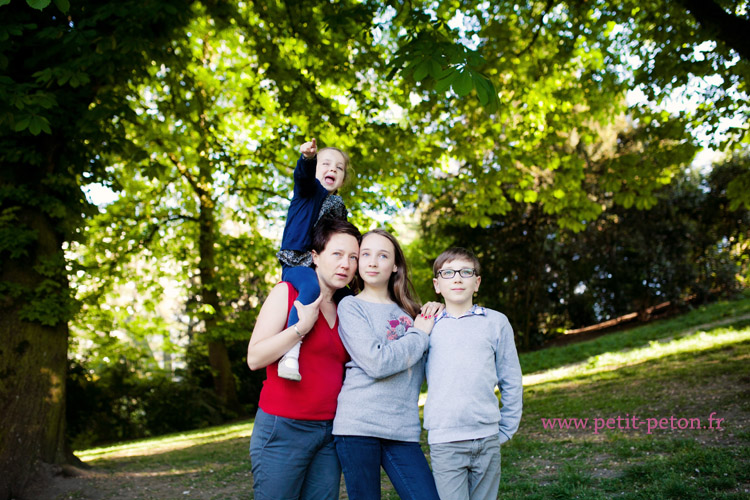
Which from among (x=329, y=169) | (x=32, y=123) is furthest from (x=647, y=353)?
(x=32, y=123)

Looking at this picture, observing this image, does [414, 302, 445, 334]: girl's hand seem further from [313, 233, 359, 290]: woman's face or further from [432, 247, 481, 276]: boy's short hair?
[313, 233, 359, 290]: woman's face

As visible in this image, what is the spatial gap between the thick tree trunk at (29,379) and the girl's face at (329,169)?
4271 millimetres

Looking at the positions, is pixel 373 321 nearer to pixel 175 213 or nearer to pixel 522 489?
pixel 522 489

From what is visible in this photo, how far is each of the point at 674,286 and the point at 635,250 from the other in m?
1.51

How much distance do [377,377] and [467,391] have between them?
42 cm

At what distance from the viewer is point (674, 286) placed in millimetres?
15781

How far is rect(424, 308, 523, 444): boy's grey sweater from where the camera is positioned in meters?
2.35

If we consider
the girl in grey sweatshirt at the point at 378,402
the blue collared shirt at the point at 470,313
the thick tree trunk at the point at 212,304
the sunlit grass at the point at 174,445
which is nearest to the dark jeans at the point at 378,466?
the girl in grey sweatshirt at the point at 378,402

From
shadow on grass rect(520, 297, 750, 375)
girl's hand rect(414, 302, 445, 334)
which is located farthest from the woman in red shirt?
shadow on grass rect(520, 297, 750, 375)

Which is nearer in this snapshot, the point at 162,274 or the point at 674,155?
the point at 674,155

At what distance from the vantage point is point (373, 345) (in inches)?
88.0

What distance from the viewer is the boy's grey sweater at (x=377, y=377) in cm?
222

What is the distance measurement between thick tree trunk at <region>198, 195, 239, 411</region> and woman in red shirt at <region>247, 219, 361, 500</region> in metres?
10.0

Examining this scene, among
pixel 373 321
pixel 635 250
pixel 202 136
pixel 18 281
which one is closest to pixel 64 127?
pixel 18 281
